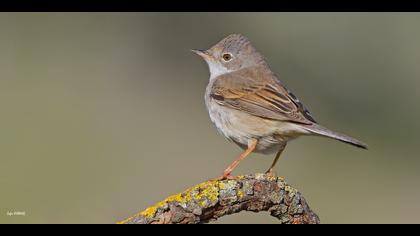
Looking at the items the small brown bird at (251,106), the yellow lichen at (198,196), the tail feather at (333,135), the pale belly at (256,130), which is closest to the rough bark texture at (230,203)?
the yellow lichen at (198,196)

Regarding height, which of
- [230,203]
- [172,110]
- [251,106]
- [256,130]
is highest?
[172,110]

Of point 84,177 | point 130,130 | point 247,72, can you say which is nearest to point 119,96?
point 130,130

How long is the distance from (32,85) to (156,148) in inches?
122

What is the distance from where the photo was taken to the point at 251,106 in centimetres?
629

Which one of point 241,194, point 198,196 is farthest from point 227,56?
point 198,196

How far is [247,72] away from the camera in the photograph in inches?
279

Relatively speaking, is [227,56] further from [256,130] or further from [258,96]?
[256,130]

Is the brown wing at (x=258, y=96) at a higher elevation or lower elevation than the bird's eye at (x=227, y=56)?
lower

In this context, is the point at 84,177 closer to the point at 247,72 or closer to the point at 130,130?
the point at 130,130

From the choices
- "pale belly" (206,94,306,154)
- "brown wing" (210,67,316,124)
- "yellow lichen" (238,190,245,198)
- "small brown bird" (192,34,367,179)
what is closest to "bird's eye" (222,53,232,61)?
"small brown bird" (192,34,367,179)

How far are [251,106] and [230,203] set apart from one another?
2244 millimetres

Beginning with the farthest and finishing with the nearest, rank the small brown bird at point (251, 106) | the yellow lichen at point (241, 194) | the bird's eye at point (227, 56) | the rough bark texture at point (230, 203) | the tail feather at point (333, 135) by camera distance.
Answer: the bird's eye at point (227, 56), the small brown bird at point (251, 106), the tail feather at point (333, 135), the yellow lichen at point (241, 194), the rough bark texture at point (230, 203)

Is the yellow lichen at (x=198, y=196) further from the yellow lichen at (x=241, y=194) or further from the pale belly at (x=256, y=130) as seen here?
the pale belly at (x=256, y=130)

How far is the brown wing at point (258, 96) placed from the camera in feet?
19.9
